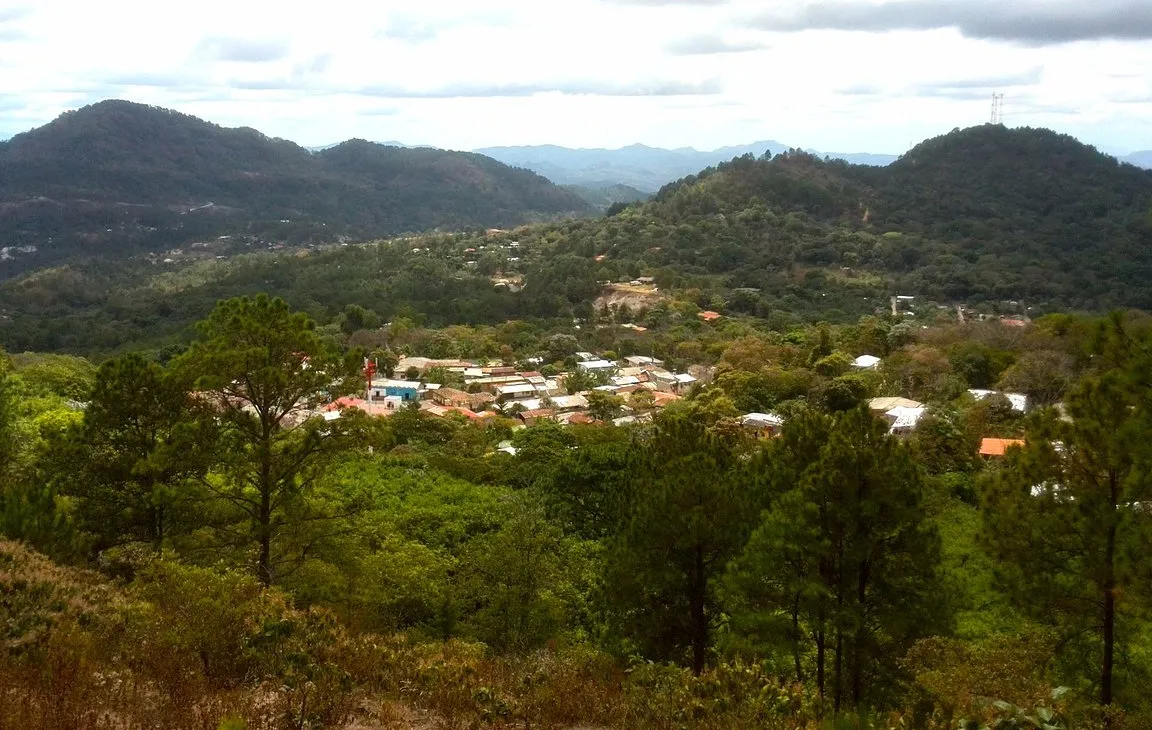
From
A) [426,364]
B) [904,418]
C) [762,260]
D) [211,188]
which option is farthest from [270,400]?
[211,188]

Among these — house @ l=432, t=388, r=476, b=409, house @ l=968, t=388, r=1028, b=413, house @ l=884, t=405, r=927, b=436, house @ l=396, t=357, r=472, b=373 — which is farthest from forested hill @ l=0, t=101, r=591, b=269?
house @ l=968, t=388, r=1028, b=413

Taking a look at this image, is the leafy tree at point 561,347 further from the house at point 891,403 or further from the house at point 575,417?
the house at point 891,403

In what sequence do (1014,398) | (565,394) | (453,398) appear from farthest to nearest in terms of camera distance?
(565,394), (453,398), (1014,398)

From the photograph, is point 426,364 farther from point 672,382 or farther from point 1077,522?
point 1077,522

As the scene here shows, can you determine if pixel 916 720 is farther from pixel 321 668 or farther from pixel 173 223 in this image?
pixel 173 223

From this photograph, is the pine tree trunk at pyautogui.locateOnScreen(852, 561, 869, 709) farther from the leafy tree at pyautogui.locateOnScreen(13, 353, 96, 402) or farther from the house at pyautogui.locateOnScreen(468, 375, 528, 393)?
the house at pyautogui.locateOnScreen(468, 375, 528, 393)
